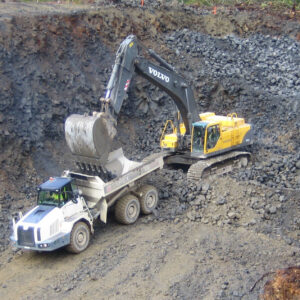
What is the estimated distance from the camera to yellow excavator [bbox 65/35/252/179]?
12.5m

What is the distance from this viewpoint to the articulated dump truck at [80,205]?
1127cm

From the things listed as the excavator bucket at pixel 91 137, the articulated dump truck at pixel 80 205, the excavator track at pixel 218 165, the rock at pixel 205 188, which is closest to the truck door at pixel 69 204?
the articulated dump truck at pixel 80 205

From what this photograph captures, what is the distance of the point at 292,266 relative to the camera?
1091 centimetres

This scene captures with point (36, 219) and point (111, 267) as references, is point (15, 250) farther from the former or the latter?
point (111, 267)

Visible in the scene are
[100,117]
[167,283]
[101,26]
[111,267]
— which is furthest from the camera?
[101,26]

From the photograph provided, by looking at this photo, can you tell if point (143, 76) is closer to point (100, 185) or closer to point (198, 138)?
point (198, 138)

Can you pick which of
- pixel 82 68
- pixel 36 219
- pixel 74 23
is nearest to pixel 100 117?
pixel 36 219

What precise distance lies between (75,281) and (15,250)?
238 centimetres

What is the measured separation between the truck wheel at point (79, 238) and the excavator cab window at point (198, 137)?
547 cm

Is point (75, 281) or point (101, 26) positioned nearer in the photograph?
point (75, 281)

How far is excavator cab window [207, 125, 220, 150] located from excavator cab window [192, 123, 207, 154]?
0.20m

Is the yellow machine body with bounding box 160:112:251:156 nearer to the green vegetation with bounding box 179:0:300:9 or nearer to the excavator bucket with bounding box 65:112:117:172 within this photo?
the excavator bucket with bounding box 65:112:117:172

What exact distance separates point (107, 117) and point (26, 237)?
3.55 meters

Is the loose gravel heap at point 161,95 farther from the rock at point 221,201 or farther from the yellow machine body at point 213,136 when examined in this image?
the yellow machine body at point 213,136
